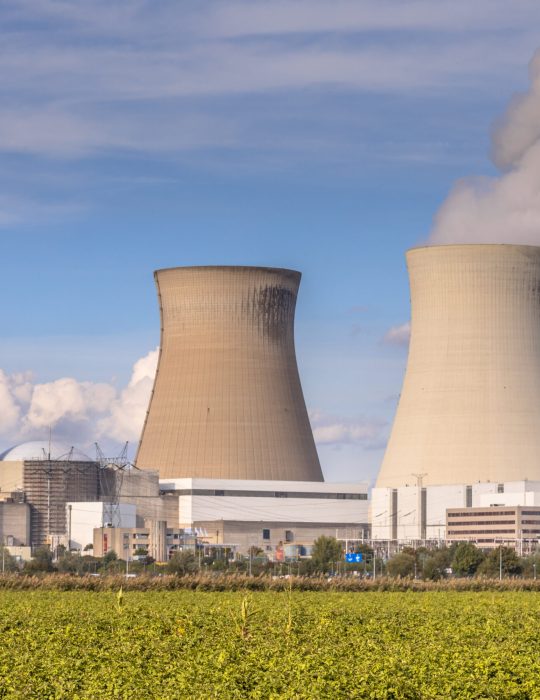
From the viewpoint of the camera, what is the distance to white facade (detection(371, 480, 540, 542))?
212ft


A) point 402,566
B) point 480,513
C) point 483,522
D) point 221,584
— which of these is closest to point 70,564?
point 402,566

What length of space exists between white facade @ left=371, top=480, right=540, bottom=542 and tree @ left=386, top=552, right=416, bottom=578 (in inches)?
202

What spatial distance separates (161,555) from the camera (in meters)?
73.8

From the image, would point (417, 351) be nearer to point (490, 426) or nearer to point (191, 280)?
point (490, 426)

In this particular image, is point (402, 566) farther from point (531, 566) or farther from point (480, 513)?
point (480, 513)

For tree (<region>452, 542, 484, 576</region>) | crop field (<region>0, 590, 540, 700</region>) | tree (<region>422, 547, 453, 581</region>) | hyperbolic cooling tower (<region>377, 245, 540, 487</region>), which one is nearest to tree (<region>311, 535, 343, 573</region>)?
tree (<region>422, 547, 453, 581</region>)

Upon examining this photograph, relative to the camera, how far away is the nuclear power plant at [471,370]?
51.6 m

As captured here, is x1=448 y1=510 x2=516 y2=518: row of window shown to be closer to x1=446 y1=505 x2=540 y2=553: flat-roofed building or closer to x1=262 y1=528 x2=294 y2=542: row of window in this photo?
x1=446 y1=505 x2=540 y2=553: flat-roofed building

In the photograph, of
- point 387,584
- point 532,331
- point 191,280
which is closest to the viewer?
point 387,584

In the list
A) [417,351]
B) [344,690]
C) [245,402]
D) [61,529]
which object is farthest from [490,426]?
[344,690]

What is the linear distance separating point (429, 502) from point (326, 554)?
19.2ft

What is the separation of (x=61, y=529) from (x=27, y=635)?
6339 cm

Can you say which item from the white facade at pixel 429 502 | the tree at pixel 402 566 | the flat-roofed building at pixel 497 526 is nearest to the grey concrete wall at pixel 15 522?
the white facade at pixel 429 502

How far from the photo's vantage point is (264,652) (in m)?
13.6
